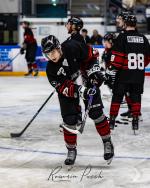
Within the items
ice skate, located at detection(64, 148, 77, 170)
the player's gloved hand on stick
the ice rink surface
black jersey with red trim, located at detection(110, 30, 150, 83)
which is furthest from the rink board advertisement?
the player's gloved hand on stick

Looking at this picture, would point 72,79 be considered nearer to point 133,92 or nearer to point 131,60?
point 131,60

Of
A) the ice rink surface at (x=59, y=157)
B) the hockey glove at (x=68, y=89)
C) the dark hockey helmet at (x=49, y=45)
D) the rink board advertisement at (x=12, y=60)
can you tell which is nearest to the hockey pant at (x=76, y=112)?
the hockey glove at (x=68, y=89)

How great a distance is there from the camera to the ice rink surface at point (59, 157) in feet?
13.4

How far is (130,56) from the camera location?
585 cm

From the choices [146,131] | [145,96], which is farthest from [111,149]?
[145,96]

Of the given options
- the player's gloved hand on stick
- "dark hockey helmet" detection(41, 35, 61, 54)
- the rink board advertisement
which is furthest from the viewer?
the rink board advertisement

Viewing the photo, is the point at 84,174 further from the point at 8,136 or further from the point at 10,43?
the point at 10,43

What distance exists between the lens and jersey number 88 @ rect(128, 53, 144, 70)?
5859 millimetres

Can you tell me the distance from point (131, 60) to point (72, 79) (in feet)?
5.07

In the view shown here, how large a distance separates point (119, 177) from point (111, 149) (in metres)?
0.44

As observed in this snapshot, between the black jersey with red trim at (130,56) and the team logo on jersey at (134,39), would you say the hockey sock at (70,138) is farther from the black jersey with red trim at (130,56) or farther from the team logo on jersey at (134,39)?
the team logo on jersey at (134,39)

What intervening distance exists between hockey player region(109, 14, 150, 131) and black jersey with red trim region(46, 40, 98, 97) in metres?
1.39

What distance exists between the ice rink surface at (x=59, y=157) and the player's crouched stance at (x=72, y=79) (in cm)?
23

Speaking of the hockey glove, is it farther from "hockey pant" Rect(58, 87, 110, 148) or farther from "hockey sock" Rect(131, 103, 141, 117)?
"hockey sock" Rect(131, 103, 141, 117)
